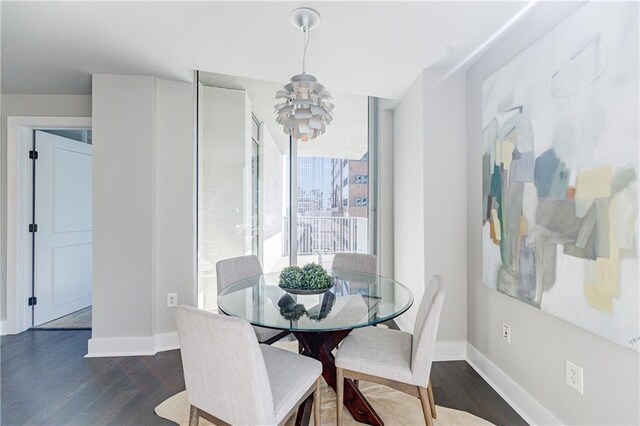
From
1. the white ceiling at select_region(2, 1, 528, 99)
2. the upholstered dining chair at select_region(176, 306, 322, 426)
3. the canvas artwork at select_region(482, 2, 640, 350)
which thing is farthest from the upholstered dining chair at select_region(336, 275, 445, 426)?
the white ceiling at select_region(2, 1, 528, 99)

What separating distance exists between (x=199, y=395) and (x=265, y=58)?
2.23 m

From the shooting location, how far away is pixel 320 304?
1.82 meters

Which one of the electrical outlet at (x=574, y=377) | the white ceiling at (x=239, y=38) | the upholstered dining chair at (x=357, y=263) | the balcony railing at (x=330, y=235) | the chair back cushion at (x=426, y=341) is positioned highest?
the white ceiling at (x=239, y=38)

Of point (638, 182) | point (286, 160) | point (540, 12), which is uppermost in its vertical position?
A: point (540, 12)

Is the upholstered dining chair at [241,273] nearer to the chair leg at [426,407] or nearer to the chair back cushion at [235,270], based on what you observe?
the chair back cushion at [235,270]

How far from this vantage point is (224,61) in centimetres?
240

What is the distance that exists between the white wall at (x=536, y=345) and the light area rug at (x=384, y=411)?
41 cm

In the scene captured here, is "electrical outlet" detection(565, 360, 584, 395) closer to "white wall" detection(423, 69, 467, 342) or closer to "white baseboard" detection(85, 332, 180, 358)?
"white wall" detection(423, 69, 467, 342)

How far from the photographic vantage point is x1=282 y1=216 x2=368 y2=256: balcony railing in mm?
3686

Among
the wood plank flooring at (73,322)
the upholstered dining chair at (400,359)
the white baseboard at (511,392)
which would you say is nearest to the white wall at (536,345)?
the white baseboard at (511,392)

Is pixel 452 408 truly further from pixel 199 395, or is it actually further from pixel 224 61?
pixel 224 61

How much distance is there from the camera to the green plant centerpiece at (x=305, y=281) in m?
1.98

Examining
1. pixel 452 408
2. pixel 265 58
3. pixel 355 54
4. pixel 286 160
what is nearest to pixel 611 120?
pixel 355 54

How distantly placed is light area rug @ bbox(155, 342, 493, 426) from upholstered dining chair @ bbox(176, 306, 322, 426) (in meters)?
0.57
